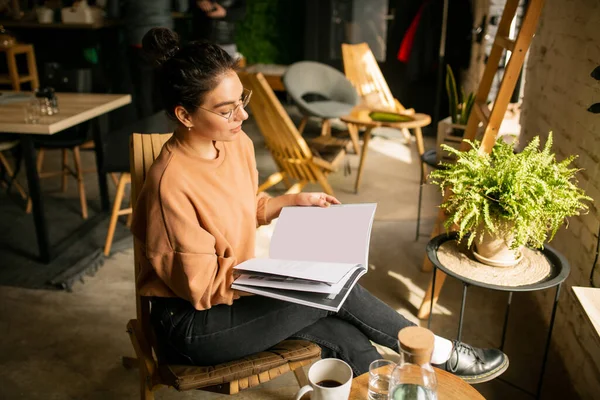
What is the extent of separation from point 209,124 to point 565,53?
5.31 feet

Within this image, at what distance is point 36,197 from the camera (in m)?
2.90

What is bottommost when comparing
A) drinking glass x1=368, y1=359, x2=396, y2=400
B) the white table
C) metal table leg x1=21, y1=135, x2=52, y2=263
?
metal table leg x1=21, y1=135, x2=52, y2=263

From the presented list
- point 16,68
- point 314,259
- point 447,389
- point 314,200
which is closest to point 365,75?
point 16,68

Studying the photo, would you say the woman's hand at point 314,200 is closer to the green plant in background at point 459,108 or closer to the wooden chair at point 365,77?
the green plant in background at point 459,108

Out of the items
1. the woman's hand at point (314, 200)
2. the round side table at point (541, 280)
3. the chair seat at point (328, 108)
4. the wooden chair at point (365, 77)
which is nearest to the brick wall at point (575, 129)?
the round side table at point (541, 280)

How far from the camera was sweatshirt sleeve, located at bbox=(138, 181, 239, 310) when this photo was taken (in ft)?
4.66

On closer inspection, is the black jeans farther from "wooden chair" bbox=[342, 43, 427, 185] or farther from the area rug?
"wooden chair" bbox=[342, 43, 427, 185]

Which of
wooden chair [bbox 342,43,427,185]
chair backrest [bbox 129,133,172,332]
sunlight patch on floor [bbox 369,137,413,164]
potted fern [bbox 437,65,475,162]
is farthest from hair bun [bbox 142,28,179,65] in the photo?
wooden chair [bbox 342,43,427,185]

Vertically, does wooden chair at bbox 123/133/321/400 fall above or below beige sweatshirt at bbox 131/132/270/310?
below

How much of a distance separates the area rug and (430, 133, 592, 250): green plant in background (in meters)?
1.96

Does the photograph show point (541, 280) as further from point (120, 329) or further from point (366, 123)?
point (366, 123)

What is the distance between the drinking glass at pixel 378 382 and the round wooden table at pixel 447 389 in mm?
49

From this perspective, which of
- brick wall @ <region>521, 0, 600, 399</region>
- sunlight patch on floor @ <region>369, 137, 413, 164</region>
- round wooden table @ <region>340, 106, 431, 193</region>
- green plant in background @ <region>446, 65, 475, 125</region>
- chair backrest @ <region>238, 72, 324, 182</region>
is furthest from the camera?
sunlight patch on floor @ <region>369, 137, 413, 164</region>

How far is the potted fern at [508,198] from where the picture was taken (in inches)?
66.2
